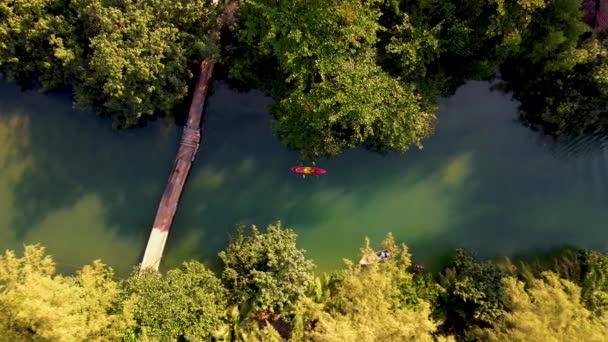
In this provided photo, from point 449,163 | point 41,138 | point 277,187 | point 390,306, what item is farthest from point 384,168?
point 41,138

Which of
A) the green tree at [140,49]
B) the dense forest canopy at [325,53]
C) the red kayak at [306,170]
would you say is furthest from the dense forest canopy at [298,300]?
the green tree at [140,49]

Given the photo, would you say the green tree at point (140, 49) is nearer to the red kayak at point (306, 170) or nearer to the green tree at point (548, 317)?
the red kayak at point (306, 170)

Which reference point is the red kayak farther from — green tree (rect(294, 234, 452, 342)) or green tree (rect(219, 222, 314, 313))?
green tree (rect(294, 234, 452, 342))

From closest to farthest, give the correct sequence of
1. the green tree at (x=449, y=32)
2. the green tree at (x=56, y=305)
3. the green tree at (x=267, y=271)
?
1. the green tree at (x=56, y=305)
2. the green tree at (x=449, y=32)
3. the green tree at (x=267, y=271)

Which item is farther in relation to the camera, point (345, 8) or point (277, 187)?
point (277, 187)

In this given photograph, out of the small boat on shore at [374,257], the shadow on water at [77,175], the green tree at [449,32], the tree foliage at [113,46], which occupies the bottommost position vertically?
the small boat on shore at [374,257]

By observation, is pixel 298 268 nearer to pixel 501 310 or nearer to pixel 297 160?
pixel 297 160

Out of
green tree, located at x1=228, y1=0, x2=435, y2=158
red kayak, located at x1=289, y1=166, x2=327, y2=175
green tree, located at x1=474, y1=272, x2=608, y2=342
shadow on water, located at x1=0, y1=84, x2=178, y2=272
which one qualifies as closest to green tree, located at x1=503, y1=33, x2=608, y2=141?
green tree, located at x1=228, y1=0, x2=435, y2=158

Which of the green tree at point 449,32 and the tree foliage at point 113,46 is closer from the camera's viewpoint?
the green tree at point 449,32
